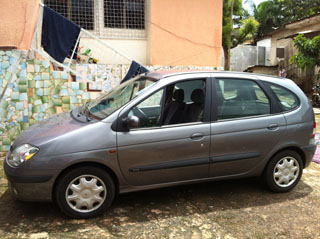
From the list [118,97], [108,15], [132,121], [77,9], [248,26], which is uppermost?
[248,26]

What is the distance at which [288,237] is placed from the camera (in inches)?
121

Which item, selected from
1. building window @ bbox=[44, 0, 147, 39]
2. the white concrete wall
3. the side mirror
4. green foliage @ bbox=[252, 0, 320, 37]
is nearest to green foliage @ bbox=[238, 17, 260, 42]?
green foliage @ bbox=[252, 0, 320, 37]

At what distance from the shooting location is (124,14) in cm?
894

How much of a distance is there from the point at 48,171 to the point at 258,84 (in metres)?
2.71

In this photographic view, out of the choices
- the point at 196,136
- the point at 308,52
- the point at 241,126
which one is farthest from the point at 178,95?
the point at 308,52

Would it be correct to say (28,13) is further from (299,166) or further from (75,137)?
(299,166)

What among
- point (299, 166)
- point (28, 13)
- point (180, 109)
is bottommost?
point (299, 166)

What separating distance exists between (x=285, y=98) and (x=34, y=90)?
178 inches

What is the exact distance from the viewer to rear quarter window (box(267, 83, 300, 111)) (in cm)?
396

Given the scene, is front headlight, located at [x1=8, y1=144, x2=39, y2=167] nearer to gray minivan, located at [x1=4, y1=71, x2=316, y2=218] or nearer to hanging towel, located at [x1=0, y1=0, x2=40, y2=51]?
gray minivan, located at [x1=4, y1=71, x2=316, y2=218]

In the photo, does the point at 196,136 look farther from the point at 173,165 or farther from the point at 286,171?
the point at 286,171

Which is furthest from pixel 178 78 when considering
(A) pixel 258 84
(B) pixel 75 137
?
(B) pixel 75 137

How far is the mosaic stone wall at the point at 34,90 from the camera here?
546 cm

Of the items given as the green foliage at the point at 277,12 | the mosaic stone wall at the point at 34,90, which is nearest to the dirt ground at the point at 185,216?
the mosaic stone wall at the point at 34,90
